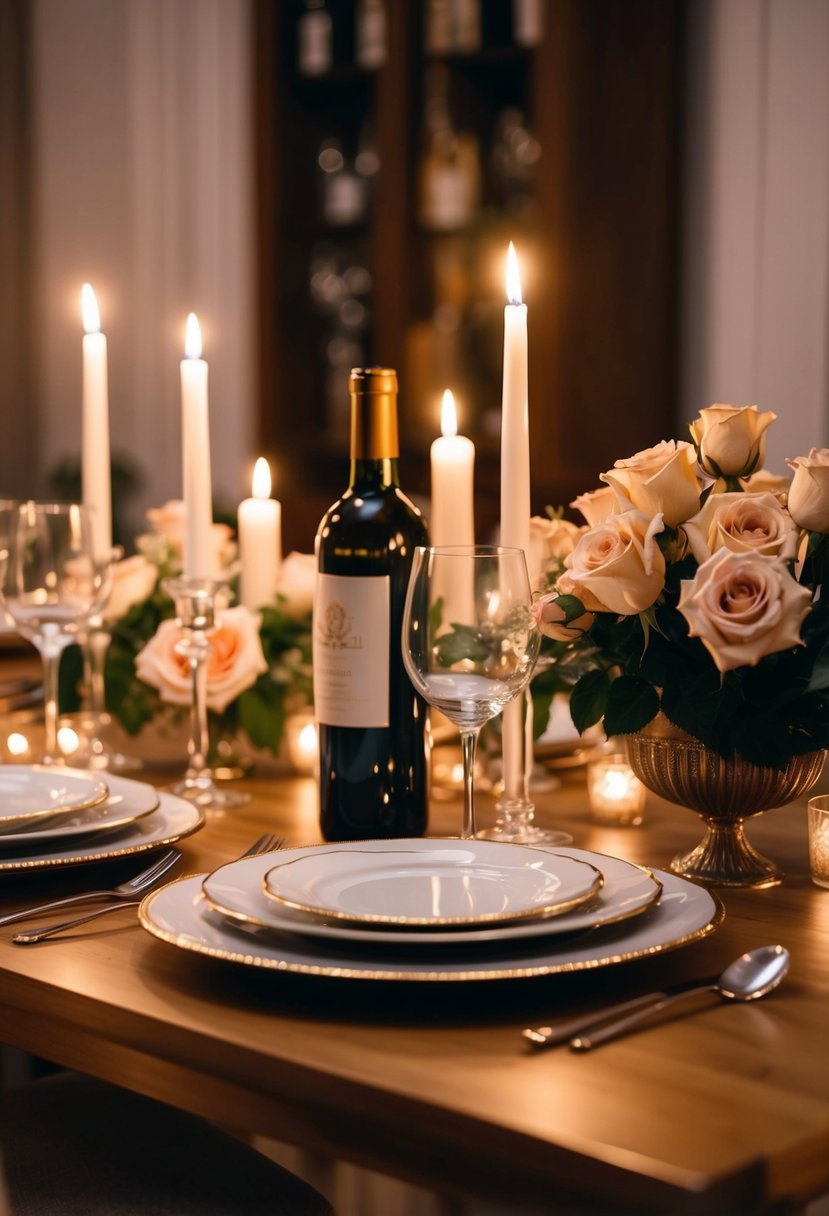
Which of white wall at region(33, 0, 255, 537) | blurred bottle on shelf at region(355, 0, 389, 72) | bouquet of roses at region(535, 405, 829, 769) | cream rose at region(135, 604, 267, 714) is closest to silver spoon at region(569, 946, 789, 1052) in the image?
bouquet of roses at region(535, 405, 829, 769)

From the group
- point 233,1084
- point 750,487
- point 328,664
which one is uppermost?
point 750,487

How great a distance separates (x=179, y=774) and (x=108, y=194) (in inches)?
147

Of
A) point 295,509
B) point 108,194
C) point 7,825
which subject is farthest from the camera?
point 108,194

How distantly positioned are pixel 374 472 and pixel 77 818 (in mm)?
316

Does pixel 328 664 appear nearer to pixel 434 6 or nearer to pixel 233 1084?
pixel 233 1084

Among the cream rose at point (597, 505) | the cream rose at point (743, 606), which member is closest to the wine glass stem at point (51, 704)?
the cream rose at point (597, 505)

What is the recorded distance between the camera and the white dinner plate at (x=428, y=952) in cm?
71

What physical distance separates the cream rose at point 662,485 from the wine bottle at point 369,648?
18 cm

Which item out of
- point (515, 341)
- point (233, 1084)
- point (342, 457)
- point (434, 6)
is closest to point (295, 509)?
point (342, 457)

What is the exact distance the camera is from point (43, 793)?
3.41 ft

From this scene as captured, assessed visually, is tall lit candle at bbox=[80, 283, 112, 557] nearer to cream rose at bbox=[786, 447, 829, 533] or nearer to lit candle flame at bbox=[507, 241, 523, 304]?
lit candle flame at bbox=[507, 241, 523, 304]

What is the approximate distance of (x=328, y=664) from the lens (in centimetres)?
103

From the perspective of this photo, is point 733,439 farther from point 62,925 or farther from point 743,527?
point 62,925

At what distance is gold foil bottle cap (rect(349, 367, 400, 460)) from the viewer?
3.35 ft
